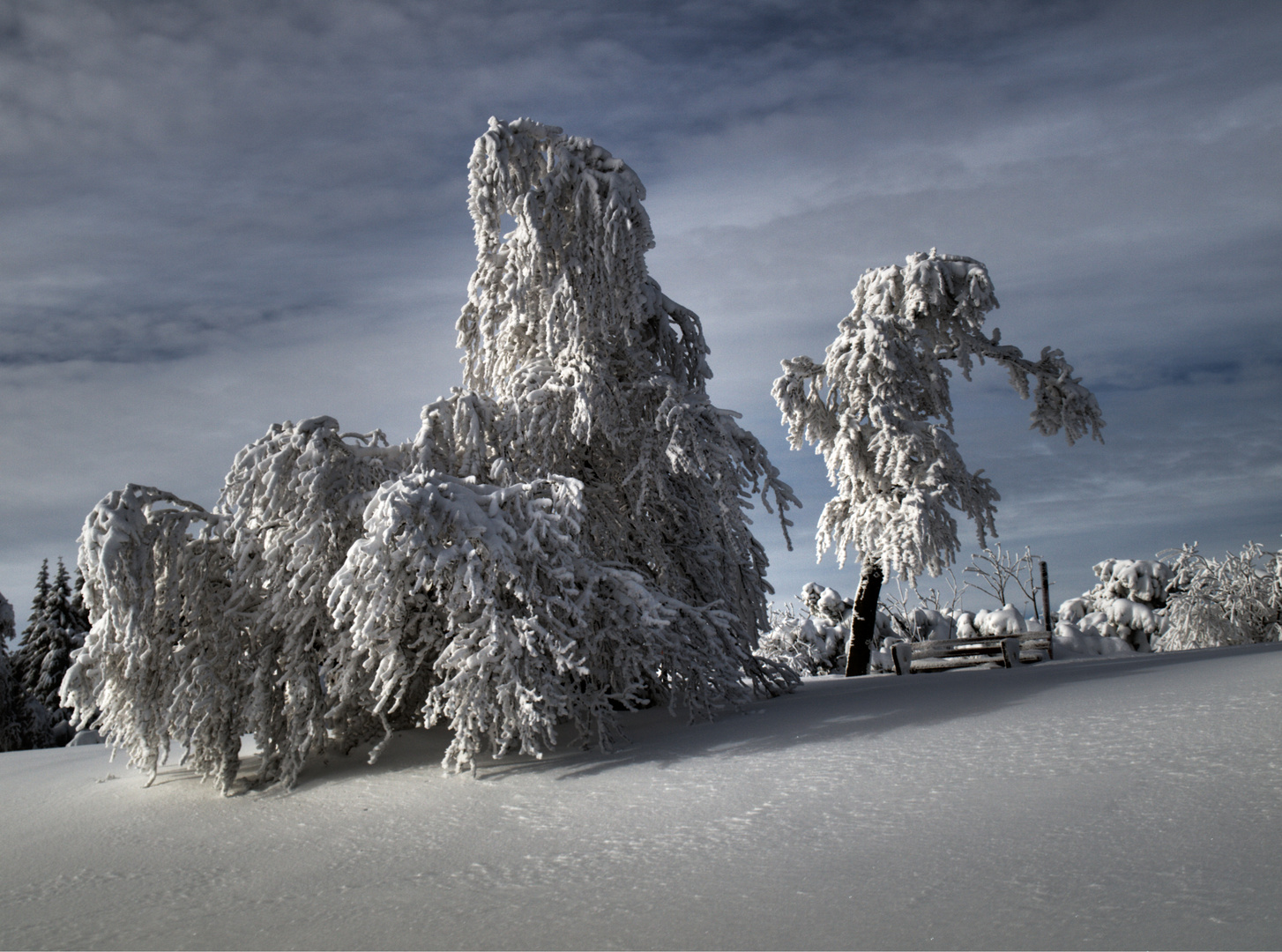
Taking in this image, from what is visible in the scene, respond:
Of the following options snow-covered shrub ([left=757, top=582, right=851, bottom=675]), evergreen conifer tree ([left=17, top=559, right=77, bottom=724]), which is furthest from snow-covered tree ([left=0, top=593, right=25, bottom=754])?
snow-covered shrub ([left=757, top=582, right=851, bottom=675])

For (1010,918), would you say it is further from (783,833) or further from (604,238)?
(604,238)

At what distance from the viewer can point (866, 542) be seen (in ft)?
48.8

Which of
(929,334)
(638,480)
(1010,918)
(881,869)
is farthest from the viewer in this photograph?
(929,334)

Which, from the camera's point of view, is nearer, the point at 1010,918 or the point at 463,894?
the point at 1010,918

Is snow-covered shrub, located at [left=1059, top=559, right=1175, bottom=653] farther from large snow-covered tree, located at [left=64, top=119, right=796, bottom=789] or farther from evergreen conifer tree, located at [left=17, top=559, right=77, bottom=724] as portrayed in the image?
evergreen conifer tree, located at [left=17, top=559, right=77, bottom=724]

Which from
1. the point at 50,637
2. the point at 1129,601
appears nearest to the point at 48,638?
the point at 50,637

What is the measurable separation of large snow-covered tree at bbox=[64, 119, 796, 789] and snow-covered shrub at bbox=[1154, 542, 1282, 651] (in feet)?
53.4

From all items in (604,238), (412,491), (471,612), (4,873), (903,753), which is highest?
(604,238)

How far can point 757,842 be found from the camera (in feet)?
14.2

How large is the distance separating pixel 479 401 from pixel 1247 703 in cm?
634

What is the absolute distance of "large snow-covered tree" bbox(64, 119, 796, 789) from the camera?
6391mm

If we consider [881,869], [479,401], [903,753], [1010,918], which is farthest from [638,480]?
[1010,918]

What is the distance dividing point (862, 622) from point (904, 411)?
4.06 metres

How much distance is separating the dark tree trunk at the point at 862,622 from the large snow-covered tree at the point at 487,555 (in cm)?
685
